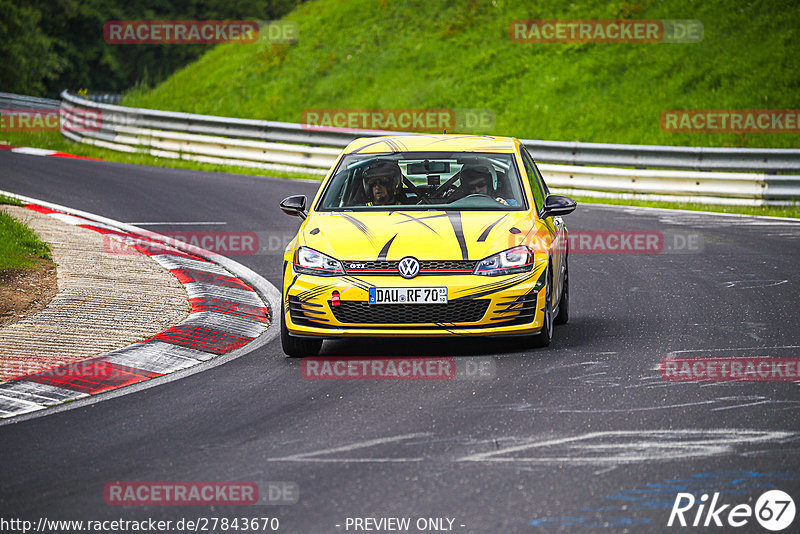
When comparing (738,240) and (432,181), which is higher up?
(432,181)

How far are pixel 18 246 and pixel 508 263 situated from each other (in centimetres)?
613

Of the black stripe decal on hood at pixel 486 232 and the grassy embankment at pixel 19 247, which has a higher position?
the black stripe decal on hood at pixel 486 232

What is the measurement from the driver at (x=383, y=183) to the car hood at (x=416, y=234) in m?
0.49

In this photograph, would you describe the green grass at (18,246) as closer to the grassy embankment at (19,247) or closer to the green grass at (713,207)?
the grassy embankment at (19,247)

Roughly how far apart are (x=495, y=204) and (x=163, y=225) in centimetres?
782

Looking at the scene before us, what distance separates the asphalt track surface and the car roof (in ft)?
5.67

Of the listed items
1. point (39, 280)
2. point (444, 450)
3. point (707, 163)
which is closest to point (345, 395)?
point (444, 450)

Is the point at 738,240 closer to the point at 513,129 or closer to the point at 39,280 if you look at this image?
the point at 39,280

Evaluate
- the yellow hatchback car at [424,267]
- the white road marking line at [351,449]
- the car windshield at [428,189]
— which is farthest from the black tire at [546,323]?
the white road marking line at [351,449]

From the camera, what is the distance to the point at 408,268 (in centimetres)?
846

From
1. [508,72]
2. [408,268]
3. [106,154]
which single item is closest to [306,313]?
[408,268]

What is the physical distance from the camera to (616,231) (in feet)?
53.5

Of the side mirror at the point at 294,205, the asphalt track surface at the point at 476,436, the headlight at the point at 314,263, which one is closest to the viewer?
the asphalt track surface at the point at 476,436

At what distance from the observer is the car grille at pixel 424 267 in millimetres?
8484
